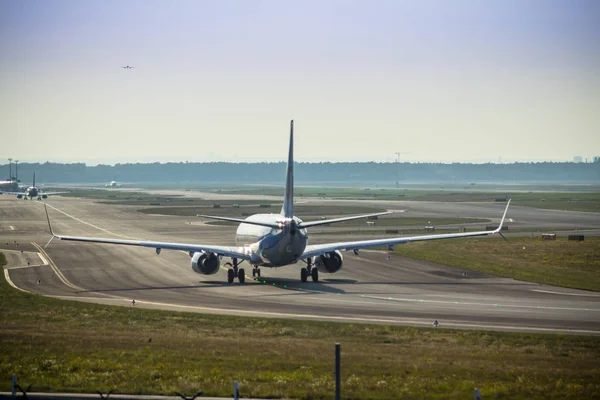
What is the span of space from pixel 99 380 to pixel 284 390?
6780 millimetres

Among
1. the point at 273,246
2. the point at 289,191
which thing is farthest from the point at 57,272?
the point at 289,191

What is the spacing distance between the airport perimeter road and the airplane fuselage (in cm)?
234

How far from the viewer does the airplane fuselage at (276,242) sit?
5812 cm

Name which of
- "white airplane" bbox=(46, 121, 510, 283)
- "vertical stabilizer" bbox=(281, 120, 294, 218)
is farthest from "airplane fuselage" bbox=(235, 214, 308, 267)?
"vertical stabilizer" bbox=(281, 120, 294, 218)

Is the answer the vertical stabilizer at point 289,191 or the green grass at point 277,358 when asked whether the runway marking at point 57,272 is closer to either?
the green grass at point 277,358

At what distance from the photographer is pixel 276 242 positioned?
59125 mm

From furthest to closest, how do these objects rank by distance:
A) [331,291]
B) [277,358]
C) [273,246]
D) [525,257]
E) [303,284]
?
1. [525,257]
2. [303,284]
3. [273,246]
4. [331,291]
5. [277,358]

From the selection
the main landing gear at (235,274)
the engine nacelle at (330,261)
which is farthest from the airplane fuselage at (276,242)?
the engine nacelle at (330,261)

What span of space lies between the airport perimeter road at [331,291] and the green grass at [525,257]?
129 inches

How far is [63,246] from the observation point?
97.9 meters

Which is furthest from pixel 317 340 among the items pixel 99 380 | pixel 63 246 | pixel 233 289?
pixel 63 246

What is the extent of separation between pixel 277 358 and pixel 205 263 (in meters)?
32.3

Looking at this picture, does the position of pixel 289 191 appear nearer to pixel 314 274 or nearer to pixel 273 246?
pixel 273 246

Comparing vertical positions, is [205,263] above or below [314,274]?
above
